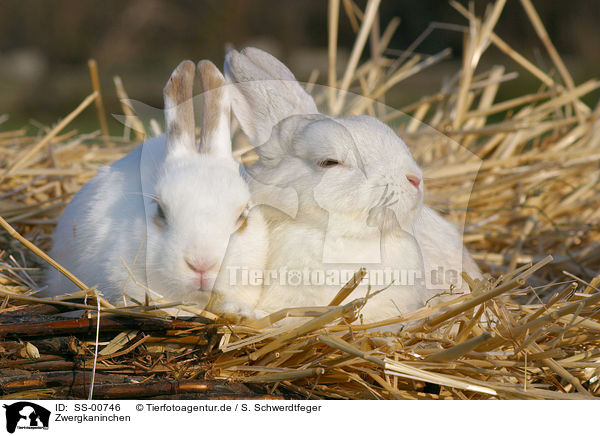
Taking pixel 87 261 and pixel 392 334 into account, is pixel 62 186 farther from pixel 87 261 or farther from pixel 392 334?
pixel 392 334

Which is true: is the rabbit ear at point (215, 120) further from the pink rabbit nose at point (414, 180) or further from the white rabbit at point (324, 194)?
the pink rabbit nose at point (414, 180)

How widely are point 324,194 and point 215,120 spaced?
1.25 ft

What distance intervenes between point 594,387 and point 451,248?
1.87 feet

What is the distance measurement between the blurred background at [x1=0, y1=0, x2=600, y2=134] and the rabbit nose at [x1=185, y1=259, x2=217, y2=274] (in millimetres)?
5488

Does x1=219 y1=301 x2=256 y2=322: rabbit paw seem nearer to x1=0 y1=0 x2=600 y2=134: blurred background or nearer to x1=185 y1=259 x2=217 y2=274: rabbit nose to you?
x1=185 y1=259 x2=217 y2=274: rabbit nose

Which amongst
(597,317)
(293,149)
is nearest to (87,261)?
(293,149)

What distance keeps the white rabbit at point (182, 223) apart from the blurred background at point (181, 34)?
202 inches

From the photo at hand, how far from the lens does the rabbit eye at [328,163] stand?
1.67m

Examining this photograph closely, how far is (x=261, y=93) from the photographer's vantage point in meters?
1.80

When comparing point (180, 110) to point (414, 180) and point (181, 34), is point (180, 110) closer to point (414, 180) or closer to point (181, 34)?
point (414, 180)

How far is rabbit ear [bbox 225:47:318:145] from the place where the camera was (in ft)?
5.89
